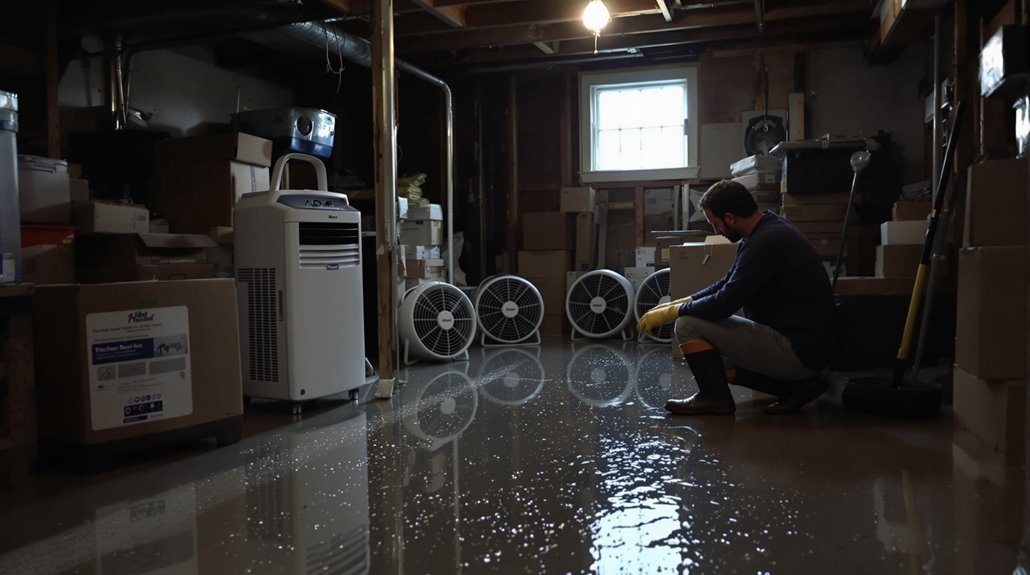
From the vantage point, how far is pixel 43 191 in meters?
3.23

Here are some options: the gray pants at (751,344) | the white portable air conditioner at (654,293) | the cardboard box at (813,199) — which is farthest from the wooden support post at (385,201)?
the cardboard box at (813,199)

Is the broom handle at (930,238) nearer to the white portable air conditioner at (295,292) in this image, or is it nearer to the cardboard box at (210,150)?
the white portable air conditioner at (295,292)

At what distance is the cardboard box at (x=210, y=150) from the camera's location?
12.6 feet

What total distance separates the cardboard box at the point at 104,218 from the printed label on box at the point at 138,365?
1.03 m

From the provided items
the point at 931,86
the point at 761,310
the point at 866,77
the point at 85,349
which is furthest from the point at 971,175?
the point at 866,77

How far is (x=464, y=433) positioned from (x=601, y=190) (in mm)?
4387

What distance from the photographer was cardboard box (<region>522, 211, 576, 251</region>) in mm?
6633

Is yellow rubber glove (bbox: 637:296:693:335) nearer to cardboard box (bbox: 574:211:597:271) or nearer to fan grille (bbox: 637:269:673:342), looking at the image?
fan grille (bbox: 637:269:673:342)

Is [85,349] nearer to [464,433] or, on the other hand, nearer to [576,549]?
[464,433]

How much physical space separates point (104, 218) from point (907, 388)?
350 centimetres

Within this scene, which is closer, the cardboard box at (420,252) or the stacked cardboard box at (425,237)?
the cardboard box at (420,252)

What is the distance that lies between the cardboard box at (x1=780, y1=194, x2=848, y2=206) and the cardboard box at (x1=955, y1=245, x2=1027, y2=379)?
8.59ft

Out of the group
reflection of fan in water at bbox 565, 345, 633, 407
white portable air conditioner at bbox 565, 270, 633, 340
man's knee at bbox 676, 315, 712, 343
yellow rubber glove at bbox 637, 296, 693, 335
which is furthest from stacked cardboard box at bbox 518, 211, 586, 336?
man's knee at bbox 676, 315, 712, 343

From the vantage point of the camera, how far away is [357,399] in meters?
3.71
